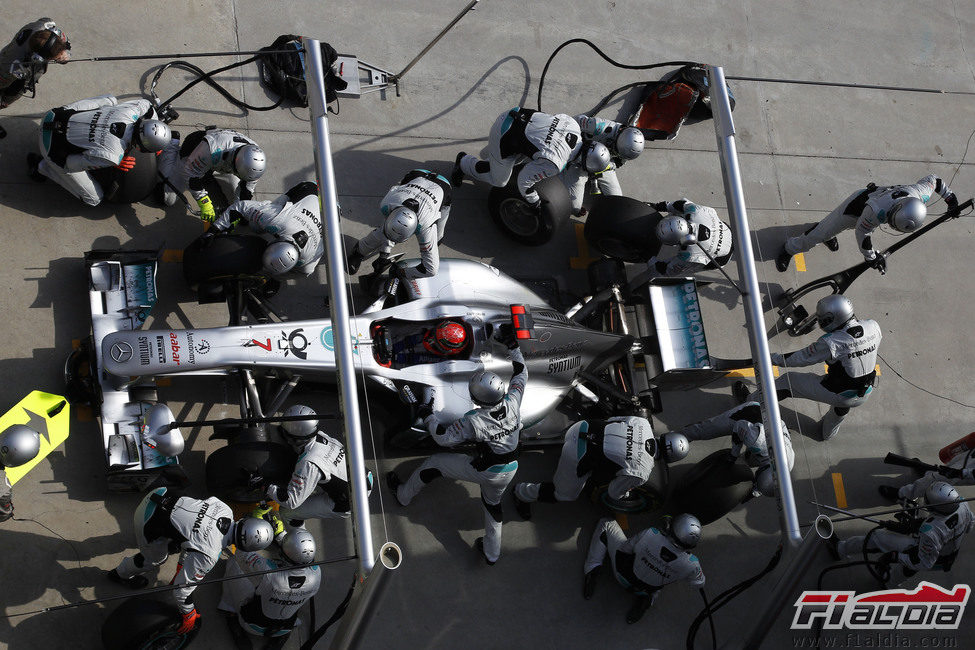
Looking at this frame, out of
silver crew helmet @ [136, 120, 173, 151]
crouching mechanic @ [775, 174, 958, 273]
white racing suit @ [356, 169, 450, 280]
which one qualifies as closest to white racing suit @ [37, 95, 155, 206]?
silver crew helmet @ [136, 120, 173, 151]

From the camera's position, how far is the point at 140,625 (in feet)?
22.2

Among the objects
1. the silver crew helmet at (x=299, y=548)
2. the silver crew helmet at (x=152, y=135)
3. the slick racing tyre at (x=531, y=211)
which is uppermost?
the silver crew helmet at (x=152, y=135)

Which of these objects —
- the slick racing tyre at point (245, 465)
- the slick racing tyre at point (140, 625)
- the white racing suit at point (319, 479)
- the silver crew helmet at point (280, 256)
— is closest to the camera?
the slick racing tyre at point (140, 625)

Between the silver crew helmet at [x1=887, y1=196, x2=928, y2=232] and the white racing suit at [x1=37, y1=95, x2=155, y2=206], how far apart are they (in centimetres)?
748

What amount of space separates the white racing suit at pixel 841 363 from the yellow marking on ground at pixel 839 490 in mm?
712

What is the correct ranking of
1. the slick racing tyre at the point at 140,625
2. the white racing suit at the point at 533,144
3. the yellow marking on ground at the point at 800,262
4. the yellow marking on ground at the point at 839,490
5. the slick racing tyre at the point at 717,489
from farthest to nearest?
the yellow marking on ground at the point at 800,262 → the yellow marking on ground at the point at 839,490 → the white racing suit at the point at 533,144 → the slick racing tyre at the point at 717,489 → the slick racing tyre at the point at 140,625

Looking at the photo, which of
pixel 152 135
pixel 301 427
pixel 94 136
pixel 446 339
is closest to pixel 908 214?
pixel 446 339

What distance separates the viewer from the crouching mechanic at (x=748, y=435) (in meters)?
8.37

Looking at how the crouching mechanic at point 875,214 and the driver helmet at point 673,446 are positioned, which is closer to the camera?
the driver helmet at point 673,446

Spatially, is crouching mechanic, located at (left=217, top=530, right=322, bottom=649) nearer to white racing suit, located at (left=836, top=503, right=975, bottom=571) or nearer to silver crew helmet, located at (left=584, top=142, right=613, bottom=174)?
silver crew helmet, located at (left=584, top=142, right=613, bottom=174)

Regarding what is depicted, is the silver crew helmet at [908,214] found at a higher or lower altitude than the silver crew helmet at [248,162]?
lower

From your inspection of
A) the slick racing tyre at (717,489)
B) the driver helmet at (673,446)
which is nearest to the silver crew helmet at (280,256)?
the driver helmet at (673,446)

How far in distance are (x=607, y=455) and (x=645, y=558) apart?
1.02 m

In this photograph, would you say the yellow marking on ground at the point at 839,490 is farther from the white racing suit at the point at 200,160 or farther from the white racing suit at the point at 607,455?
the white racing suit at the point at 200,160
